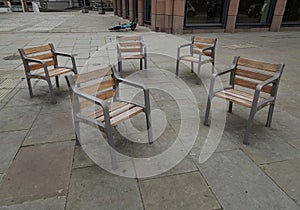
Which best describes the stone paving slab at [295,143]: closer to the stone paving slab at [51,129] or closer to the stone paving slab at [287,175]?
the stone paving slab at [287,175]

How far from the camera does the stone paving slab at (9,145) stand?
2.49 meters

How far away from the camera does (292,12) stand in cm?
1408

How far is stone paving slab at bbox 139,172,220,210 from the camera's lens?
78.1 inches

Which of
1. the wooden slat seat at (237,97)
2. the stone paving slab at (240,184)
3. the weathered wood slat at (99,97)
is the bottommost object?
the stone paving slab at (240,184)

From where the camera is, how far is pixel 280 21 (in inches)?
532

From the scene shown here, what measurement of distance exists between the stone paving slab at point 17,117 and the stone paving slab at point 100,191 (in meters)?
1.43

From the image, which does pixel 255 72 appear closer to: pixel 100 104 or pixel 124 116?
pixel 124 116

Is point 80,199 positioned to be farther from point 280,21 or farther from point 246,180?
point 280,21

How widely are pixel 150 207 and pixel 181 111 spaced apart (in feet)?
6.44

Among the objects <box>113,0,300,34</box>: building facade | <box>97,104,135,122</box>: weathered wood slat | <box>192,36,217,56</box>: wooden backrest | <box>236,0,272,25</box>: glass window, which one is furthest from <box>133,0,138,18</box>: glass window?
<box>97,104,135,122</box>: weathered wood slat

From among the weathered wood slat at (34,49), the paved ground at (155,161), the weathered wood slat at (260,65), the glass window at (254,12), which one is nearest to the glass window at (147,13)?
the glass window at (254,12)

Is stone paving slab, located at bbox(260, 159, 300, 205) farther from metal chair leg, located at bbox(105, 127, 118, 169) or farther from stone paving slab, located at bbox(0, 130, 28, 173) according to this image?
stone paving slab, located at bbox(0, 130, 28, 173)

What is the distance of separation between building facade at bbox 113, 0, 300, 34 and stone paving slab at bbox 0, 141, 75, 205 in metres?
10.7

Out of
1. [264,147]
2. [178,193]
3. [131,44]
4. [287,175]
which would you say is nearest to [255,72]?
[264,147]
